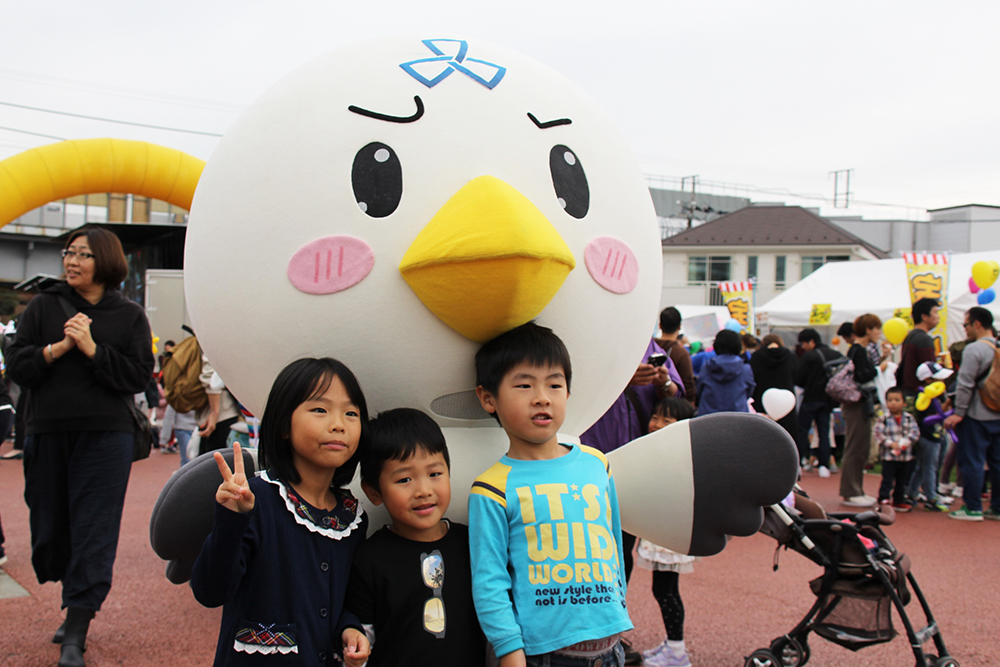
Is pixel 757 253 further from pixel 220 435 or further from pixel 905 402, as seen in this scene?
pixel 220 435

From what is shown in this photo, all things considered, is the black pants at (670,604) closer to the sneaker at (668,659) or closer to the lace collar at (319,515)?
the sneaker at (668,659)

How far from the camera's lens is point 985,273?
10.5 meters

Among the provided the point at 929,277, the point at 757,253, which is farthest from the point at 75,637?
the point at 757,253

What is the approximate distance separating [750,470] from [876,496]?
6772 millimetres

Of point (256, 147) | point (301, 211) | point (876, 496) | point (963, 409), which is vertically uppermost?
point (256, 147)

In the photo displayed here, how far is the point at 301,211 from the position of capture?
6.68ft

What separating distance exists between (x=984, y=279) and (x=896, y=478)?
461cm

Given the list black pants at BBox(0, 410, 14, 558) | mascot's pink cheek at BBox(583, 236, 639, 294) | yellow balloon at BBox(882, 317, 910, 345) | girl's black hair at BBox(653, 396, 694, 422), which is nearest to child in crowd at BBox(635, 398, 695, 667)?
girl's black hair at BBox(653, 396, 694, 422)

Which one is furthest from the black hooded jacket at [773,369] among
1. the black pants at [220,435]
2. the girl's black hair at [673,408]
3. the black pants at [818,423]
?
the black pants at [220,435]

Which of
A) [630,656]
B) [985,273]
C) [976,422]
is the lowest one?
[630,656]

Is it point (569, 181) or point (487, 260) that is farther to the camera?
point (569, 181)

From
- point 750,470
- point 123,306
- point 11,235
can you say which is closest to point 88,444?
point 123,306

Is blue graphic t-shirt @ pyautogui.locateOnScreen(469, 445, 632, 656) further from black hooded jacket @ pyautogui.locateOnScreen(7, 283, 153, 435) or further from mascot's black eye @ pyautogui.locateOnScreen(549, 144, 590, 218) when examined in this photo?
black hooded jacket @ pyautogui.locateOnScreen(7, 283, 153, 435)

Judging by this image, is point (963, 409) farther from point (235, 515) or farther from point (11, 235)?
point (11, 235)
